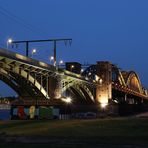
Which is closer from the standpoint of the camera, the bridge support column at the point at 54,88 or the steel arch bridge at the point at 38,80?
the steel arch bridge at the point at 38,80

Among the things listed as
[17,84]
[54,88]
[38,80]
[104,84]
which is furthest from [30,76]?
[104,84]

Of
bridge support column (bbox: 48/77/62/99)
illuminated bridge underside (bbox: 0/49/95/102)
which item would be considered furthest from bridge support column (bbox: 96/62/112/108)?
bridge support column (bbox: 48/77/62/99)

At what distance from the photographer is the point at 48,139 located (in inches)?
1569

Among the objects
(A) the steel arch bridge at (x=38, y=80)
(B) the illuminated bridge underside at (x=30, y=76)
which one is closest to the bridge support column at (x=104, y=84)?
(A) the steel arch bridge at (x=38, y=80)

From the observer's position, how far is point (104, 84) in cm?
17275

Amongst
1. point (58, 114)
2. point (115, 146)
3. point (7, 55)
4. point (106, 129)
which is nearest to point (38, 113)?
point (58, 114)

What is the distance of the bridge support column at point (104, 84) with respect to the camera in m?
166

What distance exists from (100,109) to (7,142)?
111675 millimetres

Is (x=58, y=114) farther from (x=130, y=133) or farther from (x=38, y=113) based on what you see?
(x=130, y=133)

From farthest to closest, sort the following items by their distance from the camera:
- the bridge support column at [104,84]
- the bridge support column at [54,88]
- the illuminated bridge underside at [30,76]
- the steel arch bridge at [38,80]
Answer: the bridge support column at [104,84] → the bridge support column at [54,88] → the steel arch bridge at [38,80] → the illuminated bridge underside at [30,76]

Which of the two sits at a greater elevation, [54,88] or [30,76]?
[30,76]

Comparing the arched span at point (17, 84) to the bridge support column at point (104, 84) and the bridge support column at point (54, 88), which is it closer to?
the bridge support column at point (54, 88)

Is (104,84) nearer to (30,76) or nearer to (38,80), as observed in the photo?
(38,80)

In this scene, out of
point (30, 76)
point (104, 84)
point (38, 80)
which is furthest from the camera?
point (104, 84)
